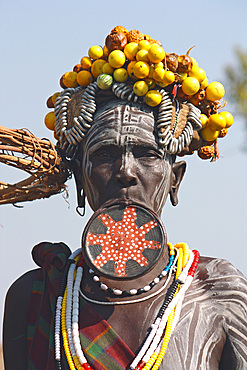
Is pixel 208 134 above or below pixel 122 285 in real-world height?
above

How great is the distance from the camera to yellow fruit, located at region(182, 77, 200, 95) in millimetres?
4121

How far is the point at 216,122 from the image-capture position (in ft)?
13.8

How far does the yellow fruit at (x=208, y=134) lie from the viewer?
4.28m

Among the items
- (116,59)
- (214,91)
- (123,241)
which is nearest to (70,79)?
(116,59)

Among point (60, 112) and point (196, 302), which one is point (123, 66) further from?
point (196, 302)

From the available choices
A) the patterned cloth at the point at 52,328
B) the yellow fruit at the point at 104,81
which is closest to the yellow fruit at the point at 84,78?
the yellow fruit at the point at 104,81

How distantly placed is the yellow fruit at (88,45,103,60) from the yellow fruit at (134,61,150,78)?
11.3 inches

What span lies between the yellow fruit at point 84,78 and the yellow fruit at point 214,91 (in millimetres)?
690

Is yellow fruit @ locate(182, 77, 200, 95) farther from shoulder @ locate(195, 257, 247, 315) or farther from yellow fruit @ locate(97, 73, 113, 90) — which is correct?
shoulder @ locate(195, 257, 247, 315)

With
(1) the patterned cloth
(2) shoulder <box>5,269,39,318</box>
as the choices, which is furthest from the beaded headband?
(2) shoulder <box>5,269,39,318</box>

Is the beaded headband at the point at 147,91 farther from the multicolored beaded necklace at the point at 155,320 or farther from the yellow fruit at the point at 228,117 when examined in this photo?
the multicolored beaded necklace at the point at 155,320

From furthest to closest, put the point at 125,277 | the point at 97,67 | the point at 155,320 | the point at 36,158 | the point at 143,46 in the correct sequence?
the point at 36,158 → the point at 97,67 → the point at 143,46 → the point at 155,320 → the point at 125,277

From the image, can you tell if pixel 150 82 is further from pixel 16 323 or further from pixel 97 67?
pixel 16 323

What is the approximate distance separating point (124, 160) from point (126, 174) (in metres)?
0.10
